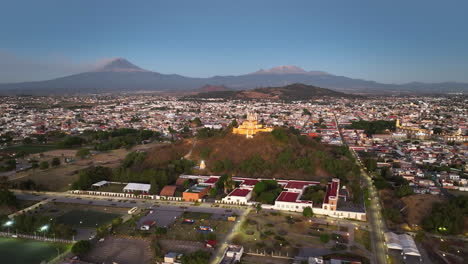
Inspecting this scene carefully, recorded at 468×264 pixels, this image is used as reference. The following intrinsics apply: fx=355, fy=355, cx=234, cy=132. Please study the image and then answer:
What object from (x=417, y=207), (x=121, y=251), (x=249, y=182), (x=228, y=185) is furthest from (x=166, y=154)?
(x=417, y=207)

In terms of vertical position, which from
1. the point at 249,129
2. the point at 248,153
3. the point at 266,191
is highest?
the point at 249,129

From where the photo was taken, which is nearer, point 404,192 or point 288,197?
point 288,197

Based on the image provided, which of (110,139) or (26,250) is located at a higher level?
(110,139)

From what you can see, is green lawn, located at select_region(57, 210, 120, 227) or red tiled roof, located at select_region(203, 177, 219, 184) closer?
green lawn, located at select_region(57, 210, 120, 227)

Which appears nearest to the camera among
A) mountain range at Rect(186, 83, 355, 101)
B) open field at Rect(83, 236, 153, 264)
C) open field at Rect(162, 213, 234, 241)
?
open field at Rect(83, 236, 153, 264)

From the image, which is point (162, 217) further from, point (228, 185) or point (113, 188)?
point (113, 188)

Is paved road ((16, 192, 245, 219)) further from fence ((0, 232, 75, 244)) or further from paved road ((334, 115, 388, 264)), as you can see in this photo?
paved road ((334, 115, 388, 264))

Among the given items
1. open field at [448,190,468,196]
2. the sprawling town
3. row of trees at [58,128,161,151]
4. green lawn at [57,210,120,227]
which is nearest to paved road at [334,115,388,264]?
the sprawling town
